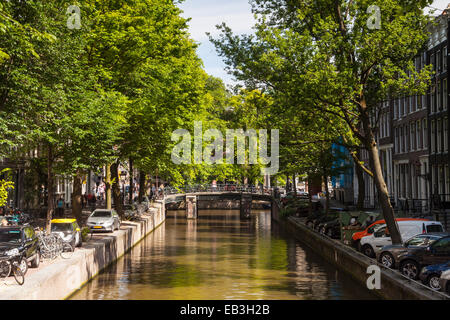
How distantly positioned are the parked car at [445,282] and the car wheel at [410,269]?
12.2 ft

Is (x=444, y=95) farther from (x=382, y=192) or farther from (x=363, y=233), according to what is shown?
(x=382, y=192)

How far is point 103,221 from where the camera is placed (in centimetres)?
4125

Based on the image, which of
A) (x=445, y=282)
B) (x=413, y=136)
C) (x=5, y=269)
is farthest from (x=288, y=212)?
(x=5, y=269)

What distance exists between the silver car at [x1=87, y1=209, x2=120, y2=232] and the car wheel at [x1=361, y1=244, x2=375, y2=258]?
16509mm

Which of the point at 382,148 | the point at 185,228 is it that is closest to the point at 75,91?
the point at 185,228

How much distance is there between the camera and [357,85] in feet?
87.5

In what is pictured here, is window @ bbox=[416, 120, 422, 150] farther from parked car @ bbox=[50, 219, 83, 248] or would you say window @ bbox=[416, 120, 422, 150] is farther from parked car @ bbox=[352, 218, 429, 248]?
parked car @ bbox=[50, 219, 83, 248]

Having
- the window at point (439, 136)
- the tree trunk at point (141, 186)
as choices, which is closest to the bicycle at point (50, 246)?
the window at point (439, 136)

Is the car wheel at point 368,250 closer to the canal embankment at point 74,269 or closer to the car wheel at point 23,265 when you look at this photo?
the canal embankment at point 74,269

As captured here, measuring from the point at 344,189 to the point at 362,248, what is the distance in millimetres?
49800

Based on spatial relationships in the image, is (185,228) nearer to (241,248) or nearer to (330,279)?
(241,248)

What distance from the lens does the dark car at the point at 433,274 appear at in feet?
67.9

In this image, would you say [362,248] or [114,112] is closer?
[362,248]
